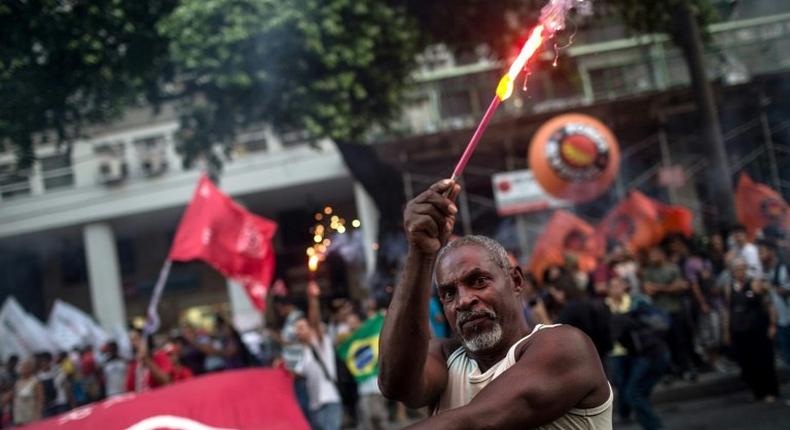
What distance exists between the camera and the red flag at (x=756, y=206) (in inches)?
389

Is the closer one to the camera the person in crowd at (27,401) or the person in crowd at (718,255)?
the person in crowd at (27,401)

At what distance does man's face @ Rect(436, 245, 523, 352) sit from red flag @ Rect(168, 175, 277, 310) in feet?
20.8

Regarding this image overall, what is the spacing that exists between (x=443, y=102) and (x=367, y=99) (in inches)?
305

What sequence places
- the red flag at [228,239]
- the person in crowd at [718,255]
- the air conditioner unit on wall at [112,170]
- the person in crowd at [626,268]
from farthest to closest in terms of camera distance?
the air conditioner unit on wall at [112,170]
the person in crowd at [718,255]
the person in crowd at [626,268]
the red flag at [228,239]

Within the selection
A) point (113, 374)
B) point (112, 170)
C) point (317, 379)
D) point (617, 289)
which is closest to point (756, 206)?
point (617, 289)

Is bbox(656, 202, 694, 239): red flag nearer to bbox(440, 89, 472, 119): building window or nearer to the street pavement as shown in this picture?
the street pavement

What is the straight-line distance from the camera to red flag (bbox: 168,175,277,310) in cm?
820

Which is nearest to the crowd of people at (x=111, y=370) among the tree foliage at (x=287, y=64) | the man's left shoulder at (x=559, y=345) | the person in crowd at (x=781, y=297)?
the tree foliage at (x=287, y=64)

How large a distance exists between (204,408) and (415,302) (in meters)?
3.99

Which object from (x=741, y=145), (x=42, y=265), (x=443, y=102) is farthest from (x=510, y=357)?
(x=42, y=265)

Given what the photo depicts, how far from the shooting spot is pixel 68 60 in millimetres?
9375

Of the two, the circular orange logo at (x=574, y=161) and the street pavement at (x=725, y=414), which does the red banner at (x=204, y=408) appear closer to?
the street pavement at (x=725, y=414)

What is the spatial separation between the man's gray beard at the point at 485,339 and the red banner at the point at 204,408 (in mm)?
3753

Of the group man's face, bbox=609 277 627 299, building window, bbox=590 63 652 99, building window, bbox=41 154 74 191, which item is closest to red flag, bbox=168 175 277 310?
man's face, bbox=609 277 627 299
